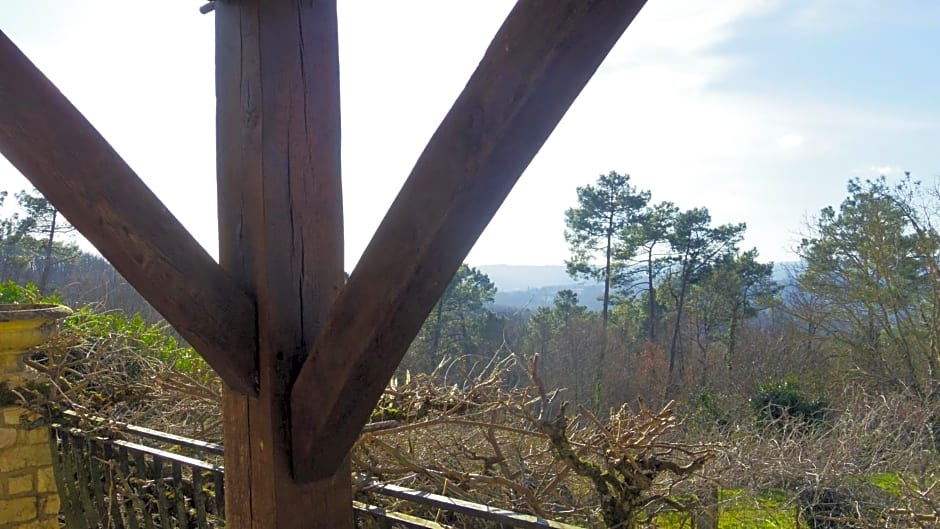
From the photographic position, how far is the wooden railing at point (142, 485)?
95.6 inches

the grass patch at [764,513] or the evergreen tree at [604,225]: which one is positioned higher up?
the evergreen tree at [604,225]

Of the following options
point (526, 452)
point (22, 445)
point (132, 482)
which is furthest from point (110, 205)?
point (22, 445)

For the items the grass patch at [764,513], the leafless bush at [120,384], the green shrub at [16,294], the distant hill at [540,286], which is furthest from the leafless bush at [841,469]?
the green shrub at [16,294]

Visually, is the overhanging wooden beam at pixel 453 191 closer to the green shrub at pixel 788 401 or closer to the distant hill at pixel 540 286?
the distant hill at pixel 540 286

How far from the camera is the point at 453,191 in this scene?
3.15 feet

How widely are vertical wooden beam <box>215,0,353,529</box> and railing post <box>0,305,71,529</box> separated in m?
2.82

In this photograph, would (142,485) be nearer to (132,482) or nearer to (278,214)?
(132,482)

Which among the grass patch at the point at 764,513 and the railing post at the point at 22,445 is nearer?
the railing post at the point at 22,445

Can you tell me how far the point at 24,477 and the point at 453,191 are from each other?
3671mm

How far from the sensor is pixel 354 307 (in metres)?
1.12

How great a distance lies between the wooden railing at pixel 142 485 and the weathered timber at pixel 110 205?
93 centimetres

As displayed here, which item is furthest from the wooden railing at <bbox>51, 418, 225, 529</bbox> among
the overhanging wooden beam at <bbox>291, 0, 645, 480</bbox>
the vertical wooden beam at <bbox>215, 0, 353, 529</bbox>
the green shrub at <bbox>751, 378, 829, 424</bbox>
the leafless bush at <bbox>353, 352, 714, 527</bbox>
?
the green shrub at <bbox>751, 378, 829, 424</bbox>

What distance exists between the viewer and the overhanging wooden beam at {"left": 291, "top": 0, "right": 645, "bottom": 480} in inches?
34.2

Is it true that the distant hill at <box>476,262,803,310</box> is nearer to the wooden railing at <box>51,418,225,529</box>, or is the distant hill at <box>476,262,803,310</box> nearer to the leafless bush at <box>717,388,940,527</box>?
the leafless bush at <box>717,388,940,527</box>
